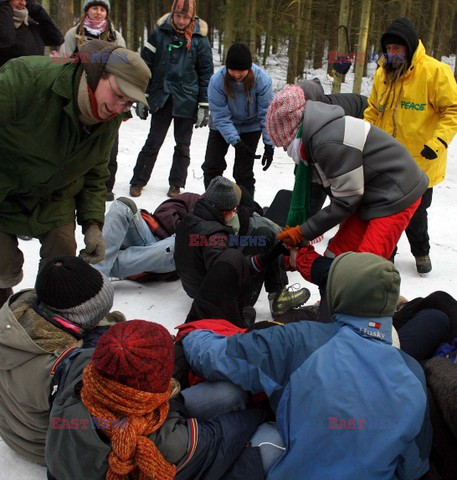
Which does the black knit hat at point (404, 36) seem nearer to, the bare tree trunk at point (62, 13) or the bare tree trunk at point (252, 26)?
the bare tree trunk at point (62, 13)

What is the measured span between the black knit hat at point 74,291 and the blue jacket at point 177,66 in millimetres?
3384

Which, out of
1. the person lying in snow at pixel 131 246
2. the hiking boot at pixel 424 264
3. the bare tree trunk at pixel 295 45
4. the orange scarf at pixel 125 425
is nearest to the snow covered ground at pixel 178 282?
the hiking boot at pixel 424 264

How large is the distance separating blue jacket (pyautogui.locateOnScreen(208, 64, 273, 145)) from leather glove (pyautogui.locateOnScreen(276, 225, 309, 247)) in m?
1.86

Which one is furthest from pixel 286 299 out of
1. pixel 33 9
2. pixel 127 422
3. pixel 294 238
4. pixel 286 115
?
pixel 33 9

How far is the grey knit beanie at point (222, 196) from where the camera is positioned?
3088 millimetres

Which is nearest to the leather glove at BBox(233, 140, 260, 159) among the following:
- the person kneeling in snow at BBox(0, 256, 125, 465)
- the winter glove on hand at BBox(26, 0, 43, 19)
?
the winter glove on hand at BBox(26, 0, 43, 19)

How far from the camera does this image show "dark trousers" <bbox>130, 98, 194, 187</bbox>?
5.07 meters

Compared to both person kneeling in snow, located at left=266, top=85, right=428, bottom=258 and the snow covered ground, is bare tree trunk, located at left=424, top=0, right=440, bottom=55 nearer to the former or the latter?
the snow covered ground

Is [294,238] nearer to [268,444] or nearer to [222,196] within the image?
[222,196]

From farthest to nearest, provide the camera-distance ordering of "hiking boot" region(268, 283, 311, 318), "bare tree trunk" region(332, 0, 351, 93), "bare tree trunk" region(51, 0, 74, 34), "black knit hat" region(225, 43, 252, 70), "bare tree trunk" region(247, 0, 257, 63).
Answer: "bare tree trunk" region(247, 0, 257, 63) → "bare tree trunk" region(332, 0, 351, 93) → "bare tree trunk" region(51, 0, 74, 34) → "black knit hat" region(225, 43, 252, 70) → "hiking boot" region(268, 283, 311, 318)

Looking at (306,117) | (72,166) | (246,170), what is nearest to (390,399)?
(306,117)

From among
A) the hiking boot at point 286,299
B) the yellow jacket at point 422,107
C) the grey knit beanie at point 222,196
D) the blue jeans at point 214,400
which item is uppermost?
the yellow jacket at point 422,107

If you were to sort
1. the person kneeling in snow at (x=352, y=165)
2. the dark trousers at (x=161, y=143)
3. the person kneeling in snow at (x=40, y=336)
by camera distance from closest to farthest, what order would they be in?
the person kneeling in snow at (x=40, y=336) < the person kneeling in snow at (x=352, y=165) < the dark trousers at (x=161, y=143)

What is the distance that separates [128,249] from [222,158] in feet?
6.18
